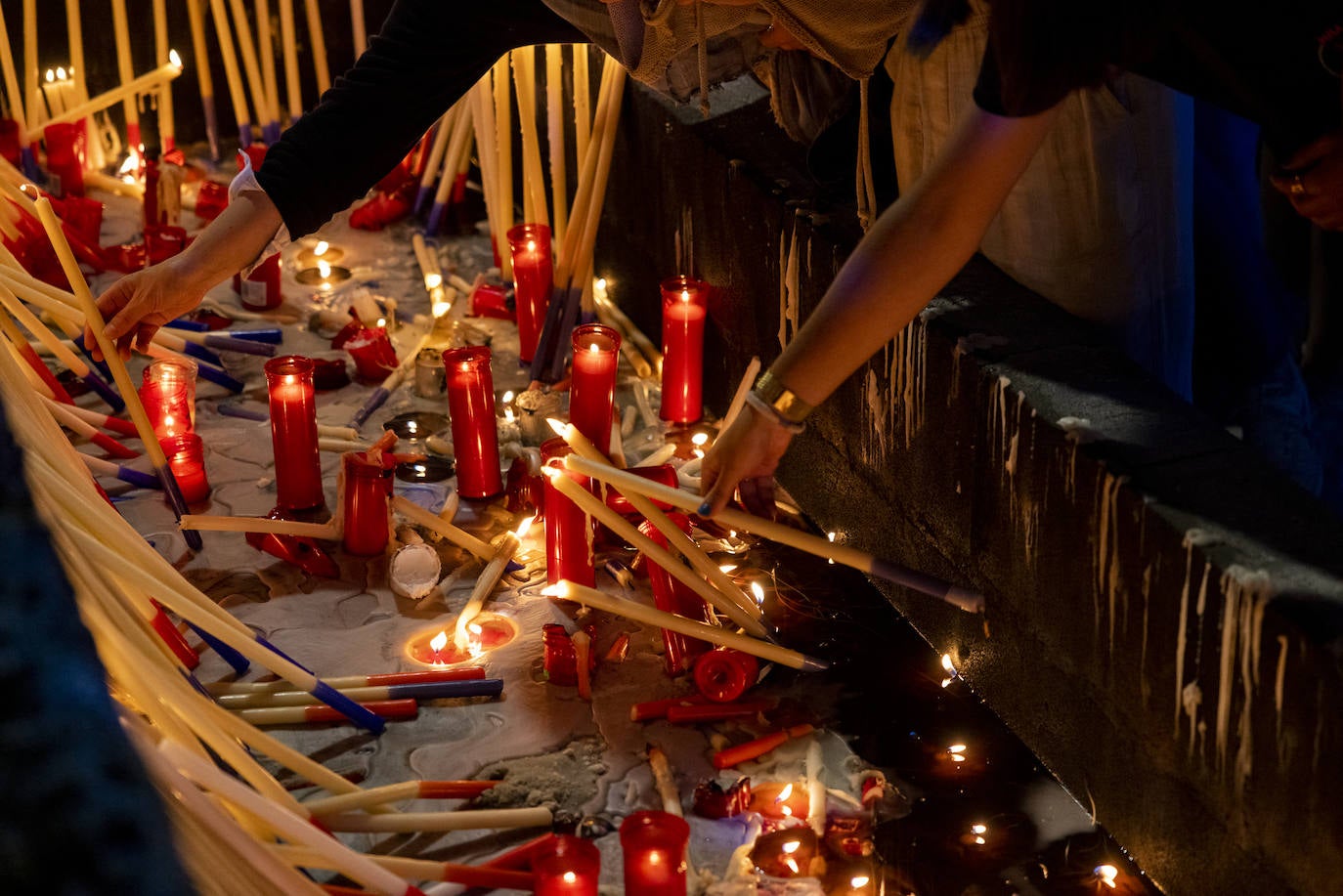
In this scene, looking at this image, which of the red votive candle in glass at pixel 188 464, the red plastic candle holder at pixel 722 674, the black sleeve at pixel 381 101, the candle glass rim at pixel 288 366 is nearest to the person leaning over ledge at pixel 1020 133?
the red plastic candle holder at pixel 722 674

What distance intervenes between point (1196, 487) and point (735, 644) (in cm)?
100

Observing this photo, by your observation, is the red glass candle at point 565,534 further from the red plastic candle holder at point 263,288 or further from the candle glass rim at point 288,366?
the red plastic candle holder at point 263,288

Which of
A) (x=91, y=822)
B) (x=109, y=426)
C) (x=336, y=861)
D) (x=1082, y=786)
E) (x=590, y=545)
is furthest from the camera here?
(x=109, y=426)

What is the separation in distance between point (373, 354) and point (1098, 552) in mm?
2474

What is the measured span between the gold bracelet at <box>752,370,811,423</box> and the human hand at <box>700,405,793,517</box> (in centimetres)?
2

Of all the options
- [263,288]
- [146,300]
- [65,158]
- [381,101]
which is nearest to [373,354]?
[263,288]

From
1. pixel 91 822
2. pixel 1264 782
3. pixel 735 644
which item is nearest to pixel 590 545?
pixel 735 644

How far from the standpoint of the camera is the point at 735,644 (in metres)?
2.84

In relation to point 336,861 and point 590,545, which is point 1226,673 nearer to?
point 336,861

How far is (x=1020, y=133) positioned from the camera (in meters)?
1.79

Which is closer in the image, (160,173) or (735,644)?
(735,644)

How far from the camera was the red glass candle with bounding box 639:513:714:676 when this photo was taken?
9.66 feet

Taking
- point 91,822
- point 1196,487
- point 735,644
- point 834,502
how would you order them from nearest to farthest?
point 91,822 < point 1196,487 < point 735,644 < point 834,502

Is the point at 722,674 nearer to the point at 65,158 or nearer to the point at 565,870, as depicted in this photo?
the point at 565,870
